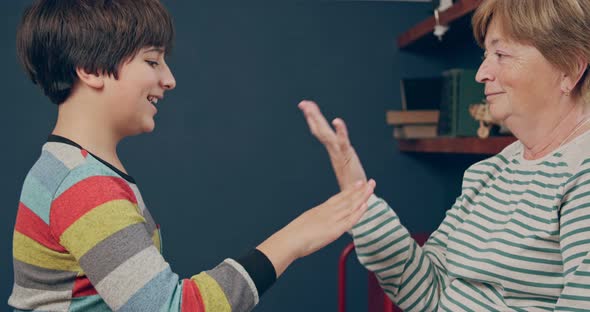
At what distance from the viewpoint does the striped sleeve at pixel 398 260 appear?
1262 mm

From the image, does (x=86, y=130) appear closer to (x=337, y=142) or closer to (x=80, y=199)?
(x=80, y=199)

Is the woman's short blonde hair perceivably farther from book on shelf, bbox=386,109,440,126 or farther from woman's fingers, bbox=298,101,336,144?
book on shelf, bbox=386,109,440,126

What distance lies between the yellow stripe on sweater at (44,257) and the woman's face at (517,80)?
863 millimetres

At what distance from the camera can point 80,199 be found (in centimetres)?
90

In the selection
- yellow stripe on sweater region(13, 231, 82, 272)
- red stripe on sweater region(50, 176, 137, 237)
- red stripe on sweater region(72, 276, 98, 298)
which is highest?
red stripe on sweater region(50, 176, 137, 237)

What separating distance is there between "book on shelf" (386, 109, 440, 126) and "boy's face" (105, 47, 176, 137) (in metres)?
1.58

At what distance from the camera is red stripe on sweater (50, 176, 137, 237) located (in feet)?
2.96

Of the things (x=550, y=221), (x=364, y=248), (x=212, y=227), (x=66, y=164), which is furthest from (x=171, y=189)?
(x=550, y=221)

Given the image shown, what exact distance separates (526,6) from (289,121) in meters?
1.61

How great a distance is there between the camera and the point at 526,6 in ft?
3.78

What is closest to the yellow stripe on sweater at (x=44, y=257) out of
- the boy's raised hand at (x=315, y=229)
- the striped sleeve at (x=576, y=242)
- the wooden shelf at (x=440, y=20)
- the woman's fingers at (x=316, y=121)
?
the boy's raised hand at (x=315, y=229)

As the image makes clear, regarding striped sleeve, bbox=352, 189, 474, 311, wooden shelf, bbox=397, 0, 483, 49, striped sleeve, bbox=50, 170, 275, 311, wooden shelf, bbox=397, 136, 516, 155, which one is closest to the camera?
striped sleeve, bbox=50, 170, 275, 311

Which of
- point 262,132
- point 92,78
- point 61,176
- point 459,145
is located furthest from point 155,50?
point 262,132

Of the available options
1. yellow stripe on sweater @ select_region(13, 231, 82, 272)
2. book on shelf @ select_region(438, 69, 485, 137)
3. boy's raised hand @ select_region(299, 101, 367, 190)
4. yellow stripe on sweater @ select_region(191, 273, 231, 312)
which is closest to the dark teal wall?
book on shelf @ select_region(438, 69, 485, 137)
